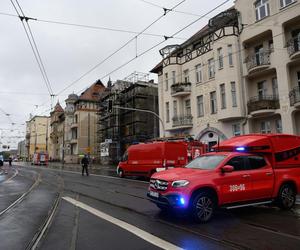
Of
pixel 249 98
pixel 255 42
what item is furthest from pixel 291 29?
pixel 249 98

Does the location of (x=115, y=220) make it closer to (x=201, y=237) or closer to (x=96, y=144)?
(x=201, y=237)

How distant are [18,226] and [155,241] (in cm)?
360

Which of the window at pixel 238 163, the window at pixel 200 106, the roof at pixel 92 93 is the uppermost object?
the roof at pixel 92 93

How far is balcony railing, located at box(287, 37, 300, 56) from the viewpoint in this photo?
2255 cm

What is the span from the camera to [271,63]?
2492cm

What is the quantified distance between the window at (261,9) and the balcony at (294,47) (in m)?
3.48

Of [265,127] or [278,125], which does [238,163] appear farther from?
[265,127]

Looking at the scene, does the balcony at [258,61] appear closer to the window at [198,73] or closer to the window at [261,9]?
the window at [261,9]

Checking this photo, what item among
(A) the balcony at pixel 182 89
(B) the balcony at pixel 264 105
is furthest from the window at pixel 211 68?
(B) the balcony at pixel 264 105

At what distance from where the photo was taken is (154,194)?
875 cm

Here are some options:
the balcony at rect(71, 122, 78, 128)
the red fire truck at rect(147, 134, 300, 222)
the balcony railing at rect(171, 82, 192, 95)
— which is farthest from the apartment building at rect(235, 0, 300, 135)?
the balcony at rect(71, 122, 78, 128)

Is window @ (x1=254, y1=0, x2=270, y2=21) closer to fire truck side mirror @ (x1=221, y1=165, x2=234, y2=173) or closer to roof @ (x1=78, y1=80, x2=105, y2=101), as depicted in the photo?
fire truck side mirror @ (x1=221, y1=165, x2=234, y2=173)

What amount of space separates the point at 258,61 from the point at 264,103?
3.75 meters

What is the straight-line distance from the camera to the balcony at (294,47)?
2247 centimetres
